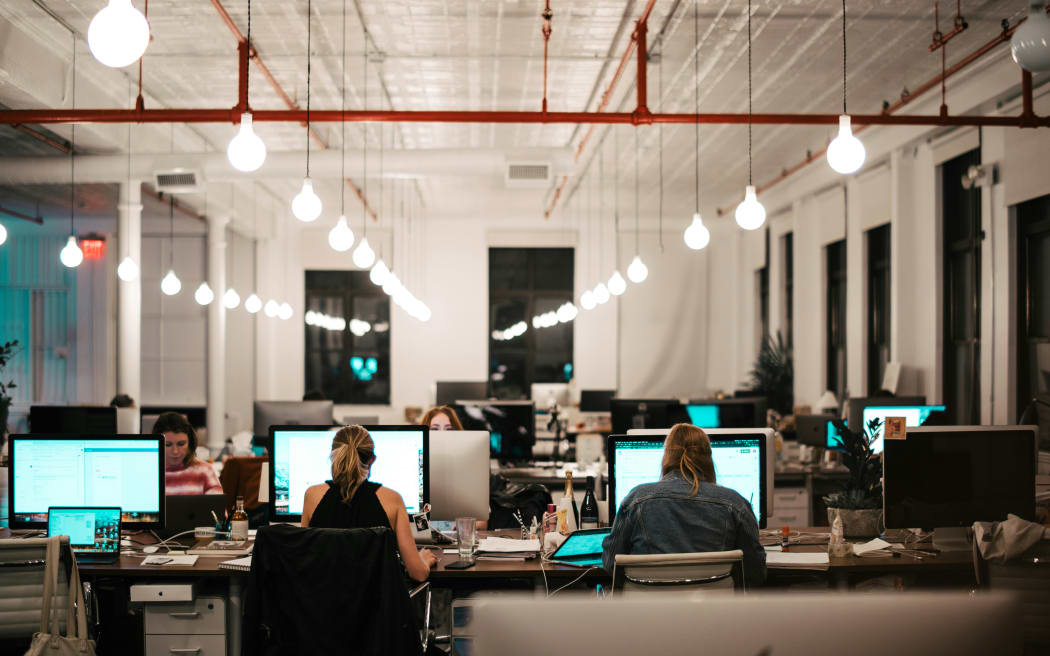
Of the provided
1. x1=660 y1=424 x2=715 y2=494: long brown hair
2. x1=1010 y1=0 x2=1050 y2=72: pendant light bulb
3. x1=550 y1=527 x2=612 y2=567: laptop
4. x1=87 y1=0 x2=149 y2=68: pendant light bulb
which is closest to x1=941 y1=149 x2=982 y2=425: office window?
x1=1010 y1=0 x2=1050 y2=72: pendant light bulb

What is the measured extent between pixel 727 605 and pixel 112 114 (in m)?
6.19

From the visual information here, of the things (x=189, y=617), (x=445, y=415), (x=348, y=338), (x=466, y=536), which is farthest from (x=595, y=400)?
(x=189, y=617)

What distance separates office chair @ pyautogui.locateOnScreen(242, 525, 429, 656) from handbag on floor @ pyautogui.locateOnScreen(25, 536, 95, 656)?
0.64m

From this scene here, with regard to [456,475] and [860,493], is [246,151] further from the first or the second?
[860,493]

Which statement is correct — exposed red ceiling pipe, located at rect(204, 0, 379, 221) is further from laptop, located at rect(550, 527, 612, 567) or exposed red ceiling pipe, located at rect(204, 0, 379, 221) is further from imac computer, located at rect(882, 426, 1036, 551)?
→ imac computer, located at rect(882, 426, 1036, 551)

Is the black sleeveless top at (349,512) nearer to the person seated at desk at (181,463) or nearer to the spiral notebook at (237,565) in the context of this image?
the spiral notebook at (237,565)

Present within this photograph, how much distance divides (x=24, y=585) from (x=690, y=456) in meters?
2.44

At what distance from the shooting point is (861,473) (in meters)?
4.18

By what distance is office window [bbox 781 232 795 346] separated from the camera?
12000mm

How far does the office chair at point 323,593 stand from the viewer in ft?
8.89

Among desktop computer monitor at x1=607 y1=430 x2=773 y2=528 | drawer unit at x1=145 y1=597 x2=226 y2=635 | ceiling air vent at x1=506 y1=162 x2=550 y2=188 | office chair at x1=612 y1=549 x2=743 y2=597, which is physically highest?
ceiling air vent at x1=506 y1=162 x2=550 y2=188

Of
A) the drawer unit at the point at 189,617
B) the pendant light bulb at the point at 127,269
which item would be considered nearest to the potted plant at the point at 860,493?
the drawer unit at the point at 189,617

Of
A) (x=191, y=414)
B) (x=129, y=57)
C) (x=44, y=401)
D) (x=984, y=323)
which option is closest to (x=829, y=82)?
(x=984, y=323)

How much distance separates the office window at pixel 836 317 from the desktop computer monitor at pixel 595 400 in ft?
9.47
